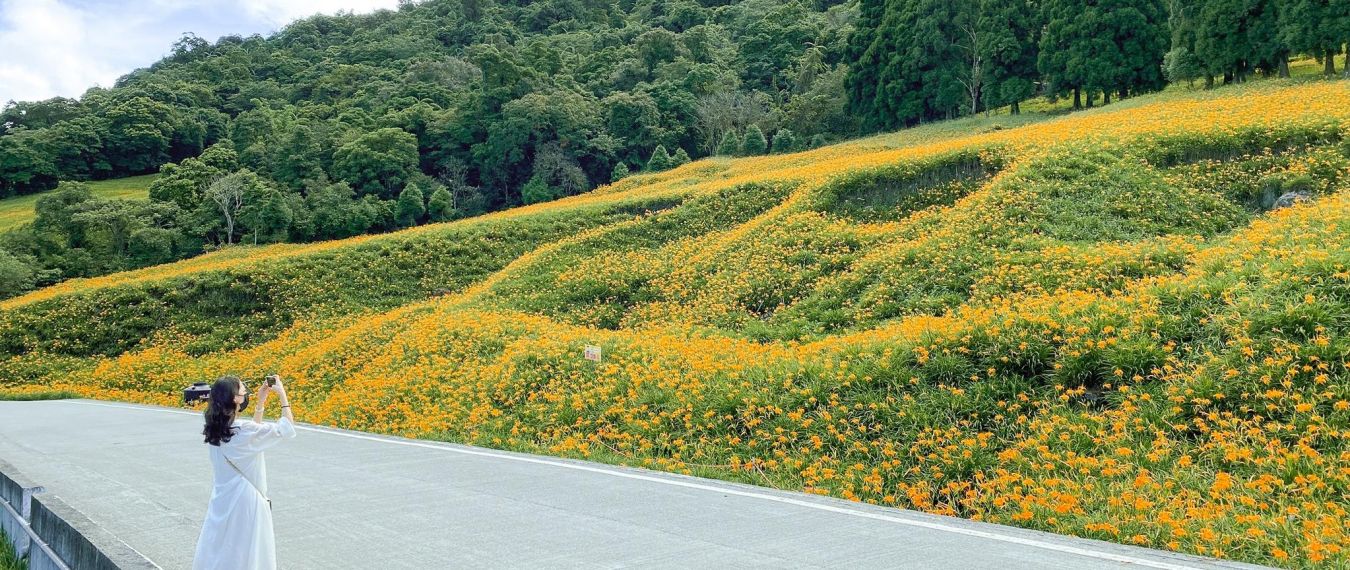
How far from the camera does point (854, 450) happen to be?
687 centimetres

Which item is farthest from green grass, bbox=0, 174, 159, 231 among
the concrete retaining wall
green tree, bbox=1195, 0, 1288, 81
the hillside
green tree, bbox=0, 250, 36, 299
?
green tree, bbox=1195, 0, 1288, 81

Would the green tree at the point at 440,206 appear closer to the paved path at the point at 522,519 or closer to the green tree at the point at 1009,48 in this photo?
the green tree at the point at 1009,48

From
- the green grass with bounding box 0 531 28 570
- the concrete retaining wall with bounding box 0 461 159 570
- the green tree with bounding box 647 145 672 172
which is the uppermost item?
the green tree with bounding box 647 145 672 172

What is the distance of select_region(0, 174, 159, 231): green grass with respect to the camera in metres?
49.5

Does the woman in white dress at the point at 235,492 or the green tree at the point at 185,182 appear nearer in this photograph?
the woman in white dress at the point at 235,492

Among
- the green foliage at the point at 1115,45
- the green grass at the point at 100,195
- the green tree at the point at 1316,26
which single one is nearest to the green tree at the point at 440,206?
the green grass at the point at 100,195

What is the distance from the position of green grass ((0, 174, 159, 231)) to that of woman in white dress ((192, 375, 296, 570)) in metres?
55.3

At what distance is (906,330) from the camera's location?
29.7 feet

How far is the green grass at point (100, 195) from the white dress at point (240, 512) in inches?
2178

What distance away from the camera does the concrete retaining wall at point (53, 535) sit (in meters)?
3.98

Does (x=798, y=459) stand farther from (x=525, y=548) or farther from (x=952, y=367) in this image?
(x=525, y=548)

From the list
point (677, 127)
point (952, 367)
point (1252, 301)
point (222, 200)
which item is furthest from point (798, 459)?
point (677, 127)

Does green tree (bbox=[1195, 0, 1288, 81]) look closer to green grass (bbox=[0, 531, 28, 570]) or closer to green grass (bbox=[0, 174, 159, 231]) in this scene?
green grass (bbox=[0, 531, 28, 570])

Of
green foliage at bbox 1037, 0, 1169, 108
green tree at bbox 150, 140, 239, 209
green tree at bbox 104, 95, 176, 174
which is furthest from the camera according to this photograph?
green tree at bbox 104, 95, 176, 174
